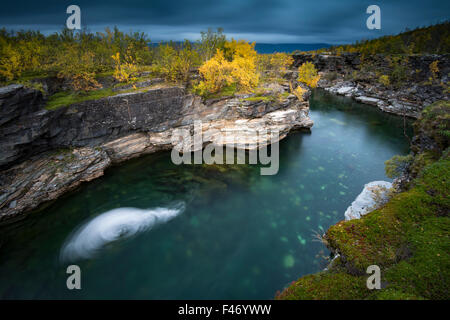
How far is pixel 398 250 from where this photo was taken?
255 inches

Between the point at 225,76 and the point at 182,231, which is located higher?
the point at 225,76

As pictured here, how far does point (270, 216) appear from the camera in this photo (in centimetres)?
1572

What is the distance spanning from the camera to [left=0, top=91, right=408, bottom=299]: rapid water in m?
11.2

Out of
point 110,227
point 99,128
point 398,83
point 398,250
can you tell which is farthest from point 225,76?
point 398,83

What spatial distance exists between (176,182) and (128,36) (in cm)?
2529

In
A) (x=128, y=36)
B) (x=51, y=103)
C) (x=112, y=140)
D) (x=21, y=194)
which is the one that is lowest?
(x=21, y=194)

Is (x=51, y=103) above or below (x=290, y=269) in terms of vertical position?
above

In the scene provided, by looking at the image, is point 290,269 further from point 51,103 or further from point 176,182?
point 51,103

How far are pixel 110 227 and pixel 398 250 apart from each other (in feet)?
54.2

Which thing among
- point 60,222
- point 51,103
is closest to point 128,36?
point 51,103

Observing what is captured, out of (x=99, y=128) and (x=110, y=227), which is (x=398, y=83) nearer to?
(x=99, y=128)

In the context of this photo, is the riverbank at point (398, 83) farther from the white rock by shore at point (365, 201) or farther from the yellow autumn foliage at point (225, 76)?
the yellow autumn foliage at point (225, 76)

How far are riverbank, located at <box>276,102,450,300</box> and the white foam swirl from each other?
1149cm

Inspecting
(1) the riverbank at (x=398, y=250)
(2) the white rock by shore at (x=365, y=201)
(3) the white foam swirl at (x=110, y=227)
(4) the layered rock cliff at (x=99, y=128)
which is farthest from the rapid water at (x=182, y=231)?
(1) the riverbank at (x=398, y=250)
